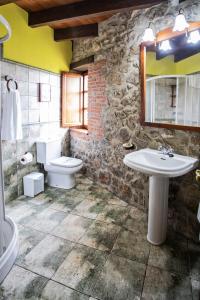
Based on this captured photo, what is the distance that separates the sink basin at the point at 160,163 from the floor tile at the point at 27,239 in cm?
124

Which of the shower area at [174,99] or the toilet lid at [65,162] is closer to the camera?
the shower area at [174,99]

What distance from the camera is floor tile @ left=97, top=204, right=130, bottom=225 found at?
2.58 meters

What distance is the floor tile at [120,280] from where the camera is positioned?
1.55 m

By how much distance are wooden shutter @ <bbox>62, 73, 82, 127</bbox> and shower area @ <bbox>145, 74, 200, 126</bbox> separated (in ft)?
6.20

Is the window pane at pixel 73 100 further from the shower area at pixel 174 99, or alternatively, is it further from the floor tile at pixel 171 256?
the floor tile at pixel 171 256

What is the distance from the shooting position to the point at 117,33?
2.92 metres

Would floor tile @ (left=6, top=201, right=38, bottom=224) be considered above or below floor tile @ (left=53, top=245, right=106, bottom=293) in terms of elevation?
above

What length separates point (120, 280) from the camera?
1684mm

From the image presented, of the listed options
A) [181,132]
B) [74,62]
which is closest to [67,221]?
[181,132]

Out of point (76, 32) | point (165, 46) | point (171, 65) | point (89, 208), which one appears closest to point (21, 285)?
point (89, 208)

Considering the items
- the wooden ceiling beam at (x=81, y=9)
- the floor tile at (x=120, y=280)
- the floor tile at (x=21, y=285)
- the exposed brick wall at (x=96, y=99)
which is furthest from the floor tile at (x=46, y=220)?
the wooden ceiling beam at (x=81, y=9)

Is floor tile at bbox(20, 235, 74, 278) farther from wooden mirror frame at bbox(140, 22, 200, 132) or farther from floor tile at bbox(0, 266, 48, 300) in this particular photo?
wooden mirror frame at bbox(140, 22, 200, 132)

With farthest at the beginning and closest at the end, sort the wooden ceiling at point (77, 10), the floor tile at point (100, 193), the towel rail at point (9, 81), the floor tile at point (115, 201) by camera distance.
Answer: the floor tile at point (100, 193)
the floor tile at point (115, 201)
the towel rail at point (9, 81)
the wooden ceiling at point (77, 10)

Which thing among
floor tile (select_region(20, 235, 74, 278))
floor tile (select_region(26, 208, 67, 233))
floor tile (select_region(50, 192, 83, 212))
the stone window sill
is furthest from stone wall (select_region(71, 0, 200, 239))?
floor tile (select_region(20, 235, 74, 278))
